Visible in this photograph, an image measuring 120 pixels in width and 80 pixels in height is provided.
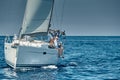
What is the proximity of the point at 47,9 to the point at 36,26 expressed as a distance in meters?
1.94

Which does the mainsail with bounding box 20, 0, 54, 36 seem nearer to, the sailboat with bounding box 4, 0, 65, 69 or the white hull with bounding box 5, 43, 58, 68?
the sailboat with bounding box 4, 0, 65, 69

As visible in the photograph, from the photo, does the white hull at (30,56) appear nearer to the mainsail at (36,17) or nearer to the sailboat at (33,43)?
the sailboat at (33,43)

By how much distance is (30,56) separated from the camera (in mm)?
47688

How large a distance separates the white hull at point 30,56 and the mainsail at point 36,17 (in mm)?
2487

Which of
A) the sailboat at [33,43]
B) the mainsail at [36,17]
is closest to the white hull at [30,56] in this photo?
the sailboat at [33,43]

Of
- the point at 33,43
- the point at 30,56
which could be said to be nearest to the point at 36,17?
the point at 33,43

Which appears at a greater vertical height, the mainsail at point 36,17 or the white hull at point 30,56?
the mainsail at point 36,17

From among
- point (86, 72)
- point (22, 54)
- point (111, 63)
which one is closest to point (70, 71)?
point (86, 72)

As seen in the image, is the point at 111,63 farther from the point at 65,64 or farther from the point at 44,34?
the point at 44,34

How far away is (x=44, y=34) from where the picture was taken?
5056 centimetres

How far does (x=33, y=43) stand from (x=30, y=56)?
5.56 feet

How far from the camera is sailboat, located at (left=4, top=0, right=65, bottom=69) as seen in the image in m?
47.5

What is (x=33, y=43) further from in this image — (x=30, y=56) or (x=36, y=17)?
(x=36, y=17)

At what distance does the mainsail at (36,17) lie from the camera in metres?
50.0
